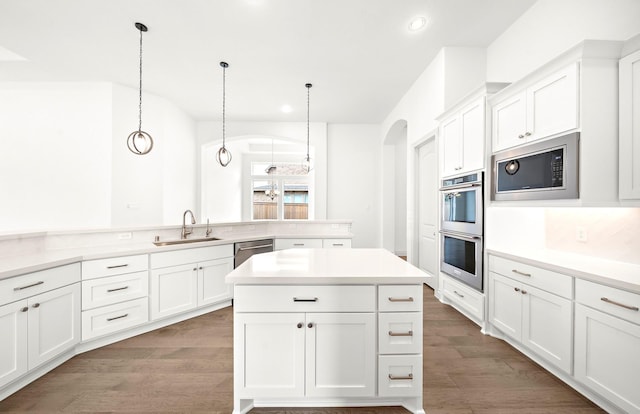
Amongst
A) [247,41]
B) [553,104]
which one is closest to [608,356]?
[553,104]

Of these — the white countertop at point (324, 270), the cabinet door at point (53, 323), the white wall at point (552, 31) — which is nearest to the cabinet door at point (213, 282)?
the cabinet door at point (53, 323)

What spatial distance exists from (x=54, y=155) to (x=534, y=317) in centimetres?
654

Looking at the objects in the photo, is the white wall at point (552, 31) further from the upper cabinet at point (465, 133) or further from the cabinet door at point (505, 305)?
the cabinet door at point (505, 305)

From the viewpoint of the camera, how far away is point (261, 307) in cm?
142

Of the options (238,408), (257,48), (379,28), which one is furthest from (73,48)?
(238,408)

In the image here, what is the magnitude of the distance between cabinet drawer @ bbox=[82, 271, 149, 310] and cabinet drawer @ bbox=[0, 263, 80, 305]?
0.46ft

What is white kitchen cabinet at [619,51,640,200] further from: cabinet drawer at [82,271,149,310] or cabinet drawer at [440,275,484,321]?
cabinet drawer at [82,271,149,310]

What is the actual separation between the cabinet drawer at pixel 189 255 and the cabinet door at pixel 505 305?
2.82 meters

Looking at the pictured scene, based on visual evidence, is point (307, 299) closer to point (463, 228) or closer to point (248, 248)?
point (463, 228)

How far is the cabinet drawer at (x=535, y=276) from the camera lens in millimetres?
1681

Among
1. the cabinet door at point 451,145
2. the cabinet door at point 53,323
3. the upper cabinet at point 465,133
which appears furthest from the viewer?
the cabinet door at point 451,145

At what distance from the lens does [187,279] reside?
2.77 metres

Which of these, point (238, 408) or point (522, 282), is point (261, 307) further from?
point (522, 282)

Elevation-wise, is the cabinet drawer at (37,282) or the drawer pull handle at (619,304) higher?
the drawer pull handle at (619,304)
